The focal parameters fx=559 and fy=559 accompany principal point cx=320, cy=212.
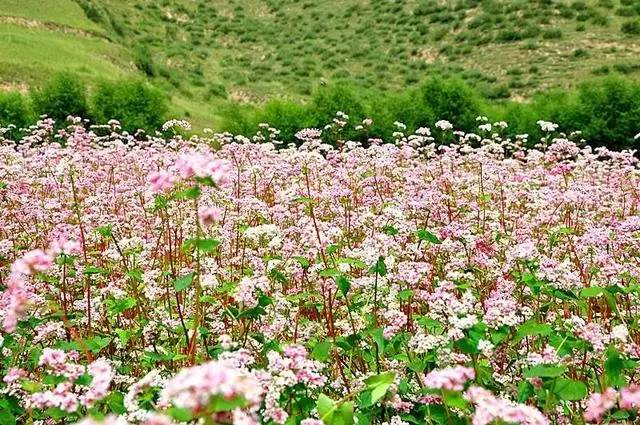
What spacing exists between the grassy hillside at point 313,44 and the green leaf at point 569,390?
29.6 metres

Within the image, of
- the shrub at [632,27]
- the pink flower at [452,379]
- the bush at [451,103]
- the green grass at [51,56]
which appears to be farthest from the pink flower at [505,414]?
the shrub at [632,27]

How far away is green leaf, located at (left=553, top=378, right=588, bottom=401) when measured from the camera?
2.56 m

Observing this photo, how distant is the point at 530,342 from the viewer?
13.1 feet

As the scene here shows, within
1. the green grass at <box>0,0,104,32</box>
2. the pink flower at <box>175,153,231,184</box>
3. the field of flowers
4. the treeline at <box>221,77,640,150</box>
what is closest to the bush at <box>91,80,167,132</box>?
the treeline at <box>221,77,640,150</box>

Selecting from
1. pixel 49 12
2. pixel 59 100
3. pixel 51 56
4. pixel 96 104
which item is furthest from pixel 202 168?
pixel 49 12

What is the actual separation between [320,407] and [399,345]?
152cm

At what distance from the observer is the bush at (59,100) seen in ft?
68.6

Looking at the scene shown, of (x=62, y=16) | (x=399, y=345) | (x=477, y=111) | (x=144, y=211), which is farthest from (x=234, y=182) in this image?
(x=62, y=16)

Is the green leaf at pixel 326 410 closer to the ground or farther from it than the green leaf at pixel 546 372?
farther from it

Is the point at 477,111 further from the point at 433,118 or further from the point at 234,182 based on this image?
the point at 234,182

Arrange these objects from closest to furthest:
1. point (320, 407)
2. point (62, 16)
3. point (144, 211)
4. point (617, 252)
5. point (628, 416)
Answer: point (320, 407) < point (628, 416) < point (617, 252) < point (144, 211) < point (62, 16)

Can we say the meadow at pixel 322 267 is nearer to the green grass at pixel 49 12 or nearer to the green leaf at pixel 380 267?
the green leaf at pixel 380 267

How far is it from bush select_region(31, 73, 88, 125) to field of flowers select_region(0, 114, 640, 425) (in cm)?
1365

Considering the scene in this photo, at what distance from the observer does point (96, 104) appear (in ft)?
71.3
